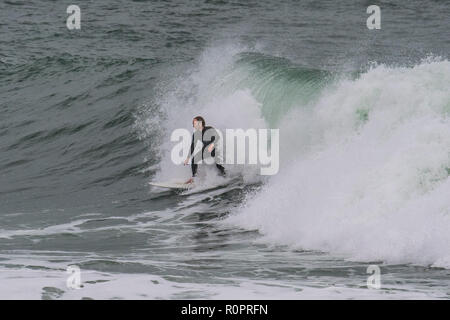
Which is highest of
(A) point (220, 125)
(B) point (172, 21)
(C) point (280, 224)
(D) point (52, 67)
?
(B) point (172, 21)

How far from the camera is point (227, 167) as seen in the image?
14.6m

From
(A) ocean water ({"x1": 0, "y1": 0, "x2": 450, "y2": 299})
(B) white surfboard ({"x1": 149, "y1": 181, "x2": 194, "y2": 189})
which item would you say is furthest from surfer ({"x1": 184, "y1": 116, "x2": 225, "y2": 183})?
(A) ocean water ({"x1": 0, "y1": 0, "x2": 450, "y2": 299})

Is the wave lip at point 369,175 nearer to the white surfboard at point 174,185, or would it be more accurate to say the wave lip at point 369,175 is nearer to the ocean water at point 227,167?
the ocean water at point 227,167

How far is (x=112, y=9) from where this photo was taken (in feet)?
99.6

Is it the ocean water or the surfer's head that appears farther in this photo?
the surfer's head

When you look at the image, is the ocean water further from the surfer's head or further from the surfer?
the surfer's head

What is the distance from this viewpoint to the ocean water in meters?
8.37

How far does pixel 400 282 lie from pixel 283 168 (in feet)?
20.3

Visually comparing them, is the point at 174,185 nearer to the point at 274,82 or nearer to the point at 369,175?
the point at 369,175

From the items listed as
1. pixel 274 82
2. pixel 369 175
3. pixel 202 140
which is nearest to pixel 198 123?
pixel 202 140

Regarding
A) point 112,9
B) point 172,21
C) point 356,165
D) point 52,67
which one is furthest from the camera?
point 112,9

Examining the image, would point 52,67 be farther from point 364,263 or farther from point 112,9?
point 364,263

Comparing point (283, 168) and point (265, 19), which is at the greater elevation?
point (265, 19)

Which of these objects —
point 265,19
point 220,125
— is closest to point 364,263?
point 220,125
